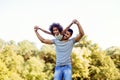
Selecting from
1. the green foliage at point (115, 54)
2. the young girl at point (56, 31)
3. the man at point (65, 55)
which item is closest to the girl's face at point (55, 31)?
the young girl at point (56, 31)

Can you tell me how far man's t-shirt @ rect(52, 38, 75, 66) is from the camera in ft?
22.7

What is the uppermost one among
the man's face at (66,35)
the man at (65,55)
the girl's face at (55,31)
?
the girl's face at (55,31)

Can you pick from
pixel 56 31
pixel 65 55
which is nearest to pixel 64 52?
pixel 65 55

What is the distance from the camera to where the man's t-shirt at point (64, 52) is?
6926mm

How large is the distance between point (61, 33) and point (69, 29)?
0.21m

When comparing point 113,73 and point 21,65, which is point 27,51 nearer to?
point 21,65

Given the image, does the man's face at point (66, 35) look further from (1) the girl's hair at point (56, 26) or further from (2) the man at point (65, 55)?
(1) the girl's hair at point (56, 26)

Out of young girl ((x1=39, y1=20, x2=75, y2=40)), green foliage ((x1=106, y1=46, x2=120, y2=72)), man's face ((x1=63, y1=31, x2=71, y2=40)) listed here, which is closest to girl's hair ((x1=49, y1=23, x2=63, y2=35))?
young girl ((x1=39, y1=20, x2=75, y2=40))

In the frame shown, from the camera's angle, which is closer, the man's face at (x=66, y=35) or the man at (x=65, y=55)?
the man at (x=65, y=55)

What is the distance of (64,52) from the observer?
6980 mm

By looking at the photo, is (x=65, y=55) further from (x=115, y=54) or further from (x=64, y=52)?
(x=115, y=54)

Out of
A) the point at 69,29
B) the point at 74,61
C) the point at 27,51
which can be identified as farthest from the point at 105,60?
the point at 69,29

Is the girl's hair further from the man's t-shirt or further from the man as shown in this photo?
the man's t-shirt

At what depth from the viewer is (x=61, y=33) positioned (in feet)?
23.5
